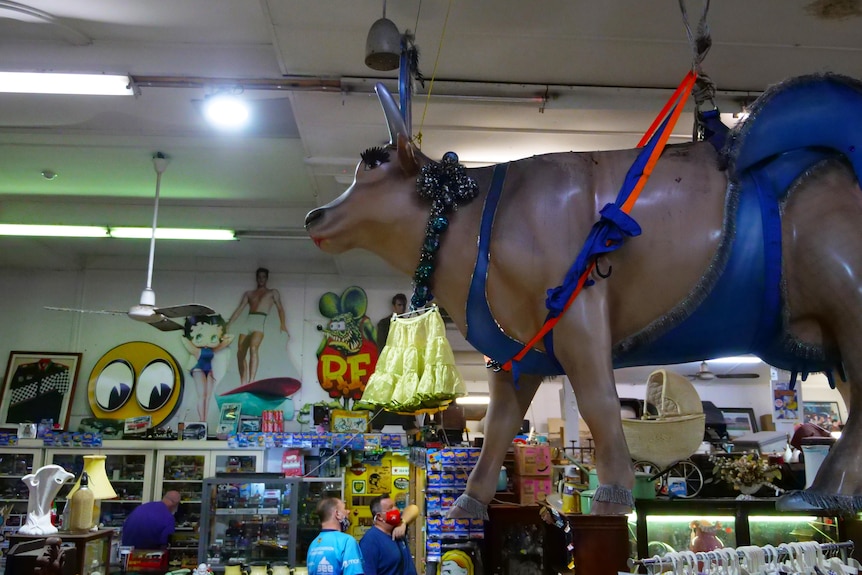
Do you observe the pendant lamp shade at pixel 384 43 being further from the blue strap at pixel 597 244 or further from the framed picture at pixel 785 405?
the framed picture at pixel 785 405

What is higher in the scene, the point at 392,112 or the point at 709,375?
the point at 709,375

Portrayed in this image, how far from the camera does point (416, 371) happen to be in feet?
13.7

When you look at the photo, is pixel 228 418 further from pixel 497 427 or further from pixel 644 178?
pixel 644 178

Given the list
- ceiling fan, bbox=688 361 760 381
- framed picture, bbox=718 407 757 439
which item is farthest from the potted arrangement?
framed picture, bbox=718 407 757 439

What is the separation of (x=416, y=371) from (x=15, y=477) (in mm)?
6473

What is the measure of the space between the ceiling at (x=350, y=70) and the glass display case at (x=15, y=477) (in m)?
3.47

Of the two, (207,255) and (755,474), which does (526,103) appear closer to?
(755,474)

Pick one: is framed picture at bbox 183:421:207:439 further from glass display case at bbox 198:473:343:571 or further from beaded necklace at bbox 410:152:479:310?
beaded necklace at bbox 410:152:479:310

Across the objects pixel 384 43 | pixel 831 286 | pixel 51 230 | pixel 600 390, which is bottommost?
pixel 600 390

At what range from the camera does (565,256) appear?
4.09ft

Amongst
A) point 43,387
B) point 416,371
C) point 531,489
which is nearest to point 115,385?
point 43,387

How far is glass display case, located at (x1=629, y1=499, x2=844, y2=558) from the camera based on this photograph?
367cm

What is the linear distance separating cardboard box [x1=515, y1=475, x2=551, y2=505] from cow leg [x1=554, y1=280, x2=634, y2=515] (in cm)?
257

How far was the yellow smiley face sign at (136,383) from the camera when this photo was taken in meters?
8.64
